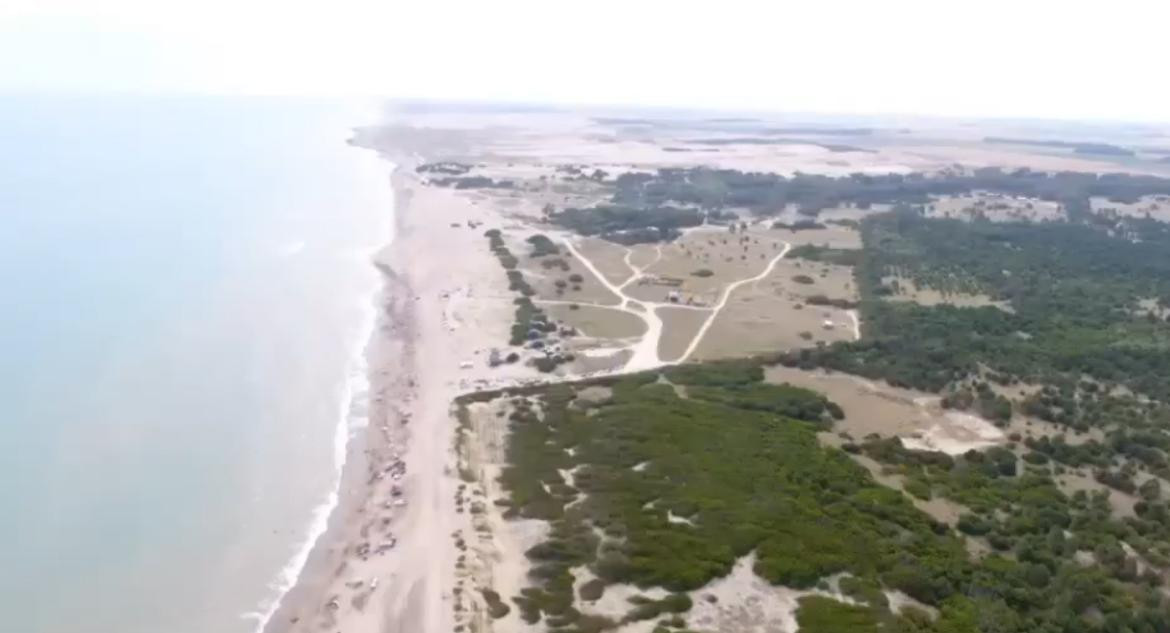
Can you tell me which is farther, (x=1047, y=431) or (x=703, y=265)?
(x=703, y=265)

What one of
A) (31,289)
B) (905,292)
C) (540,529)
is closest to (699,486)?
(540,529)

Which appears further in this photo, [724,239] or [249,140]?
[249,140]

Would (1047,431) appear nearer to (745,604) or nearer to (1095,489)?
(1095,489)

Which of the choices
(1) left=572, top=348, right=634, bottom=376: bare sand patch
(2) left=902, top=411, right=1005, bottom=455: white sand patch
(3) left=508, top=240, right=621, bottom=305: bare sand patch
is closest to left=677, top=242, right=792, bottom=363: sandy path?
(1) left=572, top=348, right=634, bottom=376: bare sand patch

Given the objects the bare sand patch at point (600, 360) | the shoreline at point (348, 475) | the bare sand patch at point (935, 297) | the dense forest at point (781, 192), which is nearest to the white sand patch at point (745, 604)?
the shoreline at point (348, 475)

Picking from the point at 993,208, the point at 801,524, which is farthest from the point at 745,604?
the point at 993,208

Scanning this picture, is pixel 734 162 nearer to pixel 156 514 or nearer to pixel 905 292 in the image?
pixel 905 292
